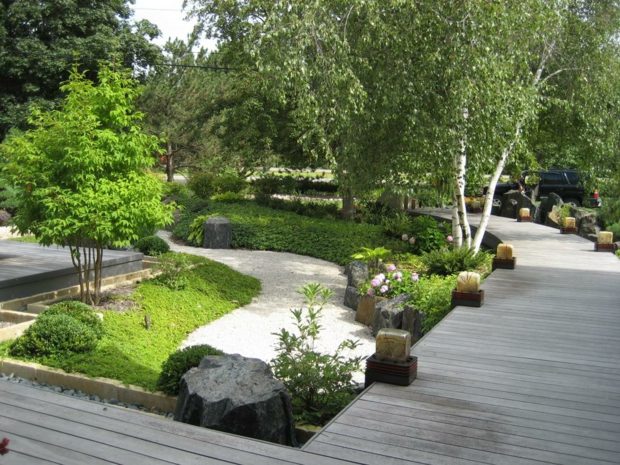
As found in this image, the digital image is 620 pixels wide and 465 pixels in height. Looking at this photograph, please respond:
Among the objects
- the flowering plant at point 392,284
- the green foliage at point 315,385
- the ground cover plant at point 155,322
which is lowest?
the ground cover plant at point 155,322

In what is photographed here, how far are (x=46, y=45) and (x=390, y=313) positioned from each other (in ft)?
63.9

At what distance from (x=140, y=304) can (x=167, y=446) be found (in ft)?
20.6

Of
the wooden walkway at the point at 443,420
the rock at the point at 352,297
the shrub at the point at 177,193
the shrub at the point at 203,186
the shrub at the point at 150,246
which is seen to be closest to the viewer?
the wooden walkway at the point at 443,420

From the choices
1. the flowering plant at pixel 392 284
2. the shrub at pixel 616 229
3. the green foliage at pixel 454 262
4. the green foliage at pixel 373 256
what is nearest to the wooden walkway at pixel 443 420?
the flowering plant at pixel 392 284

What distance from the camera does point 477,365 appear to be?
6008 mm

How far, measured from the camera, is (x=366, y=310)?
1120 centimetres

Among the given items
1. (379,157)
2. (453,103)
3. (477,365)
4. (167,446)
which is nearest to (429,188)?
(379,157)

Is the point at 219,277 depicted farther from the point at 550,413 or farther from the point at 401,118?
the point at 550,413

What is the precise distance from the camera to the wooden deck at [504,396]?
13.5 ft

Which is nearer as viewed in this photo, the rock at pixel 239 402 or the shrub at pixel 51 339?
the rock at pixel 239 402

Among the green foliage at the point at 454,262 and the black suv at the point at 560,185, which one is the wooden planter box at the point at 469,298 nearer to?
the green foliage at the point at 454,262

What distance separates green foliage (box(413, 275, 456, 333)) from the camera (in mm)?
8945

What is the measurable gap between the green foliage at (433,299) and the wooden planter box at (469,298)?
20 centimetres

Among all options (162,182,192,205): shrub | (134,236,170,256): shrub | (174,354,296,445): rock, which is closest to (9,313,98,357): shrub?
(174,354,296,445): rock
